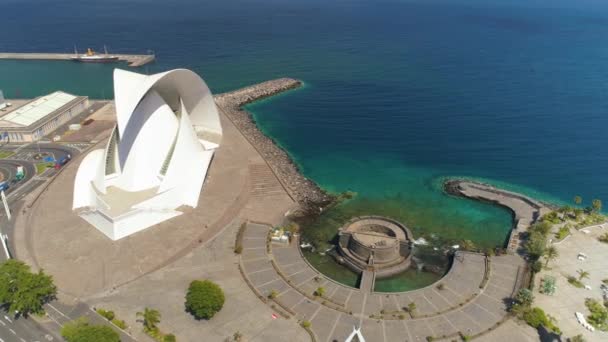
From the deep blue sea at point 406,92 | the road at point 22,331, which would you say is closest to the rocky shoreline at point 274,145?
the deep blue sea at point 406,92

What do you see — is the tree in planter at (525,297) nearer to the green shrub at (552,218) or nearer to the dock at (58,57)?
the green shrub at (552,218)

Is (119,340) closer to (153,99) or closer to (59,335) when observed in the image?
(59,335)

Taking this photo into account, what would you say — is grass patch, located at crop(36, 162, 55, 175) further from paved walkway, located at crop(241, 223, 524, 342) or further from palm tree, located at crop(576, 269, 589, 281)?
palm tree, located at crop(576, 269, 589, 281)

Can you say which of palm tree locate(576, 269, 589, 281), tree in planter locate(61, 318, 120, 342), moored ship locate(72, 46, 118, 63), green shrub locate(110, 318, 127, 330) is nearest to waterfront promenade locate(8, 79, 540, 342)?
green shrub locate(110, 318, 127, 330)

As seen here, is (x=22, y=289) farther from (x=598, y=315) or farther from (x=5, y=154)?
(x=598, y=315)

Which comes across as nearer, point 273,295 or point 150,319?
point 150,319

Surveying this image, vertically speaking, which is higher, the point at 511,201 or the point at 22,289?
the point at 511,201

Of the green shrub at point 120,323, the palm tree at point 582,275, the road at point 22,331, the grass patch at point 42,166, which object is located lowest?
the road at point 22,331

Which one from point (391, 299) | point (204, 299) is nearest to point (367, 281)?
point (391, 299)
